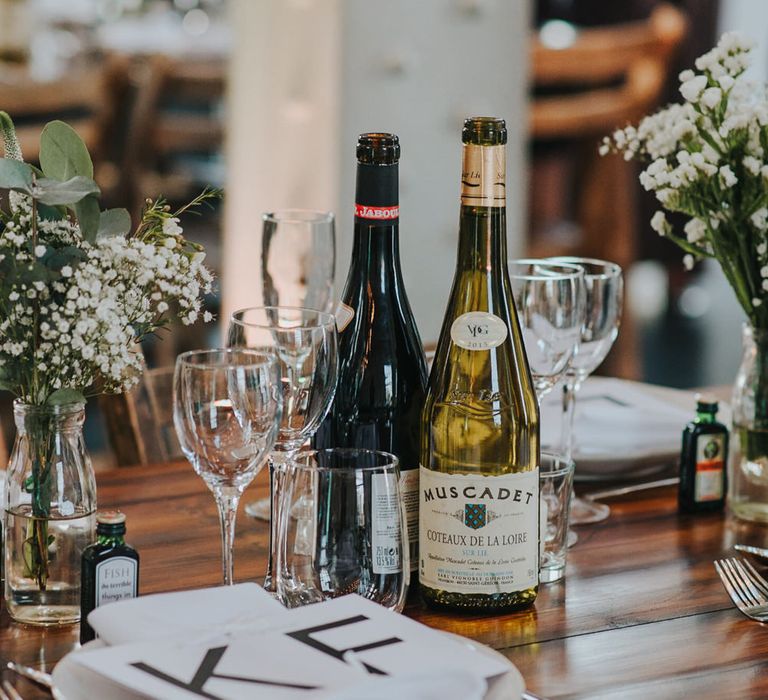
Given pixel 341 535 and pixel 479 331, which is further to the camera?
pixel 479 331

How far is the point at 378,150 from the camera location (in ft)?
3.08

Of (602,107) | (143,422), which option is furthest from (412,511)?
(602,107)

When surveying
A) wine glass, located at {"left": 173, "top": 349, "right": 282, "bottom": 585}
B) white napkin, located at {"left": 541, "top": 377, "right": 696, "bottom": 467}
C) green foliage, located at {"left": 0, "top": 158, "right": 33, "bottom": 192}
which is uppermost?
green foliage, located at {"left": 0, "top": 158, "right": 33, "bottom": 192}

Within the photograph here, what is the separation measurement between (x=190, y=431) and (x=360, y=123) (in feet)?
7.04

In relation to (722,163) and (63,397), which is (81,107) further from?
(63,397)

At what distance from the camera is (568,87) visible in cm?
480

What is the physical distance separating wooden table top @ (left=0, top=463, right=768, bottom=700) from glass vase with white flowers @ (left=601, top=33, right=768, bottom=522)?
9 centimetres

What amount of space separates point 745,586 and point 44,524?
546 mm

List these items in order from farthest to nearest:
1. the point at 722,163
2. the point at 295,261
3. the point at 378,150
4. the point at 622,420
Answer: the point at 622,420
the point at 295,261
the point at 722,163
the point at 378,150

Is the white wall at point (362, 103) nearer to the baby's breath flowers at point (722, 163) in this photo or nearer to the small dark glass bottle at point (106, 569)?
the baby's breath flowers at point (722, 163)

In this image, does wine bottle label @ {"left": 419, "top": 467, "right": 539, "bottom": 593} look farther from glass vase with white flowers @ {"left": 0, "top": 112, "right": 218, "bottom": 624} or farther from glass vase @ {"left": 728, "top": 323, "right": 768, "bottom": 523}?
glass vase @ {"left": 728, "top": 323, "right": 768, "bottom": 523}

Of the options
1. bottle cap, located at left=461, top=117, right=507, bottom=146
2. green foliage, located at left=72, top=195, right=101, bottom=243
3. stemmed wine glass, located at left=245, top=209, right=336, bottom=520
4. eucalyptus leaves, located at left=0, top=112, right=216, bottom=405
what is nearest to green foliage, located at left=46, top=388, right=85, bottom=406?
eucalyptus leaves, located at left=0, top=112, right=216, bottom=405

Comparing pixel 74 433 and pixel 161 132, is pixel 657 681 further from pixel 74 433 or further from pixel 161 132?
pixel 161 132

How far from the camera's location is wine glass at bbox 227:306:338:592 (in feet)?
2.93
